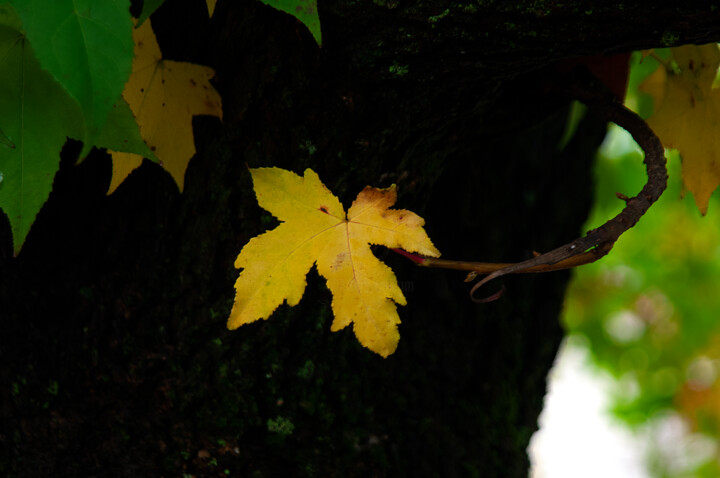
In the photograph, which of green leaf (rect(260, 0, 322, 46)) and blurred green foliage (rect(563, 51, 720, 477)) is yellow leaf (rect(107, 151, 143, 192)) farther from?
blurred green foliage (rect(563, 51, 720, 477))

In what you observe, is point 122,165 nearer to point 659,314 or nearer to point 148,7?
point 148,7

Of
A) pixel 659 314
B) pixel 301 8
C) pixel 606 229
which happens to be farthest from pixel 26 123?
pixel 659 314

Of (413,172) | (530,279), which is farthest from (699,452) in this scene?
(413,172)

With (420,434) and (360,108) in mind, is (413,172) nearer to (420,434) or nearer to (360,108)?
(360,108)

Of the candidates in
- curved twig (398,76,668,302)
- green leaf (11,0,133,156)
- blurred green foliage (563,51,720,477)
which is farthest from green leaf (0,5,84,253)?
blurred green foliage (563,51,720,477)

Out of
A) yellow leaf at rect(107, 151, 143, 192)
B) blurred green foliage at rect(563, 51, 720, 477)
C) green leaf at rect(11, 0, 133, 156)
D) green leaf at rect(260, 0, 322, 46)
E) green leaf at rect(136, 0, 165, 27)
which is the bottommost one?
green leaf at rect(11, 0, 133, 156)
